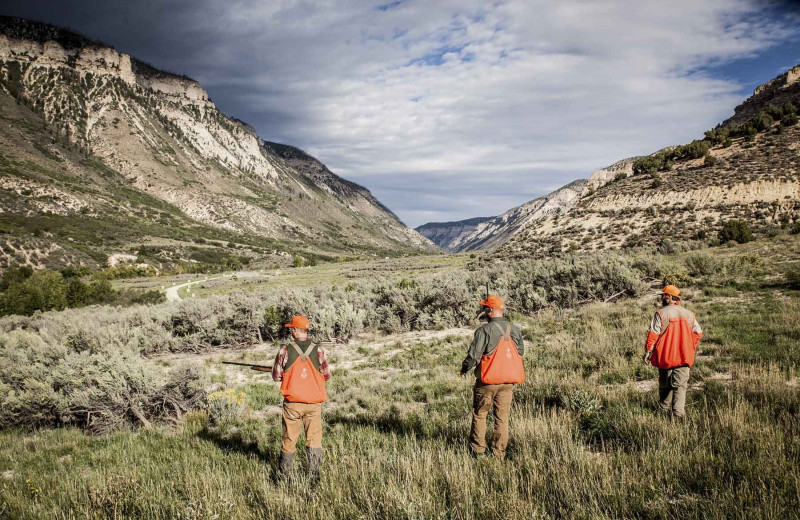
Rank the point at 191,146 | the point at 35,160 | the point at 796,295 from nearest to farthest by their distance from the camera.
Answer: the point at 796,295, the point at 35,160, the point at 191,146

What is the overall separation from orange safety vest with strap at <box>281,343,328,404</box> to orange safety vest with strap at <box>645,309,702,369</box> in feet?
15.4

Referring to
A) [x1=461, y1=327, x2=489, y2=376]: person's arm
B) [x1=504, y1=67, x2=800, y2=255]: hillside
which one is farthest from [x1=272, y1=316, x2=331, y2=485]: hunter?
[x1=504, y1=67, x2=800, y2=255]: hillside

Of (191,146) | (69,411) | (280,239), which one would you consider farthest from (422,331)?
(191,146)

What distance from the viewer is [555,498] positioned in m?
3.47

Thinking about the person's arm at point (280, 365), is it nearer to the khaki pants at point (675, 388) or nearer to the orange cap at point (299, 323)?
the orange cap at point (299, 323)

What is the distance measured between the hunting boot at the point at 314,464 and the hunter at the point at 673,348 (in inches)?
189

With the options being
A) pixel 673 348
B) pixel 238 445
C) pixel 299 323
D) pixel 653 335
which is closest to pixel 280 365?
pixel 299 323

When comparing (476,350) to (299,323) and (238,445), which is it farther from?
(238,445)

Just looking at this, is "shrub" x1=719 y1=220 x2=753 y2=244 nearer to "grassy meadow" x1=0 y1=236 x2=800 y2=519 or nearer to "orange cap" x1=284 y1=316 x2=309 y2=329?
"grassy meadow" x1=0 y1=236 x2=800 y2=519

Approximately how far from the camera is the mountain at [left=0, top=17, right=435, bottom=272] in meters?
94.2

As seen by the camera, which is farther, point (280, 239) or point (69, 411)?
point (280, 239)

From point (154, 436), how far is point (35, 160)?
6030 inches

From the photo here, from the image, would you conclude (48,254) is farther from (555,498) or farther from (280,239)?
(280,239)

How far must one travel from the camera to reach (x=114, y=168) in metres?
140
